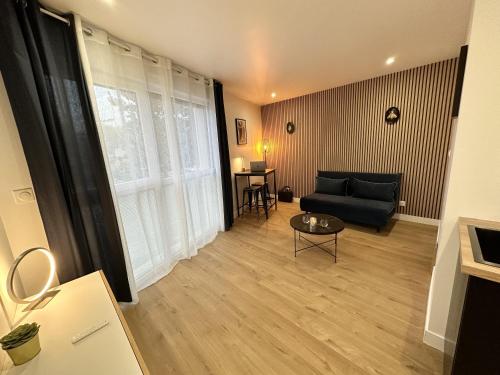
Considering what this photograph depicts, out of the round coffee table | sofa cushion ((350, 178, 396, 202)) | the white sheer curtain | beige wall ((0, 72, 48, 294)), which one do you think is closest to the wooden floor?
the round coffee table

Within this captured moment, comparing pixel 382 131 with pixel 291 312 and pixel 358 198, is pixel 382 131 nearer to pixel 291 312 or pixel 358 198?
pixel 358 198

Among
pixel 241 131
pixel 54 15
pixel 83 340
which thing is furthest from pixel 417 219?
pixel 54 15

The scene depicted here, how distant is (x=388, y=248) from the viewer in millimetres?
2518

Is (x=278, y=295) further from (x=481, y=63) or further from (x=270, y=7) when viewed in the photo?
(x=270, y=7)

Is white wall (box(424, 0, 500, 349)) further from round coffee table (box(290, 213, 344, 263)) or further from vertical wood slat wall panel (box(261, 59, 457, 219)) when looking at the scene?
vertical wood slat wall panel (box(261, 59, 457, 219))

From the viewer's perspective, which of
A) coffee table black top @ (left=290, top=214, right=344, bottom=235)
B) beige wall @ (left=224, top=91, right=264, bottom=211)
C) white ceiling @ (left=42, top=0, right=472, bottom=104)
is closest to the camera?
white ceiling @ (left=42, top=0, right=472, bottom=104)

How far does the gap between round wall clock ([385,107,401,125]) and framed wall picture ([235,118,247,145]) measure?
2.62 metres

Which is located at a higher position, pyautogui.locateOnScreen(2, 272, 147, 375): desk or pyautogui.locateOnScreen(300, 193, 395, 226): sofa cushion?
pyautogui.locateOnScreen(2, 272, 147, 375): desk

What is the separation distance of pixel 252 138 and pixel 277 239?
2.56 meters

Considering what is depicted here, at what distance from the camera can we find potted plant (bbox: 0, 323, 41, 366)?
70 centimetres

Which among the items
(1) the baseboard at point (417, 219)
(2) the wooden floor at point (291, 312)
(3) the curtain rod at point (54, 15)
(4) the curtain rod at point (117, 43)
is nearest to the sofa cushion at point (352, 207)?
(2) the wooden floor at point (291, 312)

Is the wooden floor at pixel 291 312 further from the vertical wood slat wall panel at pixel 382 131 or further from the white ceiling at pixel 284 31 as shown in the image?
the white ceiling at pixel 284 31

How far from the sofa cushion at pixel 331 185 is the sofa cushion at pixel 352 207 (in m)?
0.11

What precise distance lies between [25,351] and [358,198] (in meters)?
3.85
